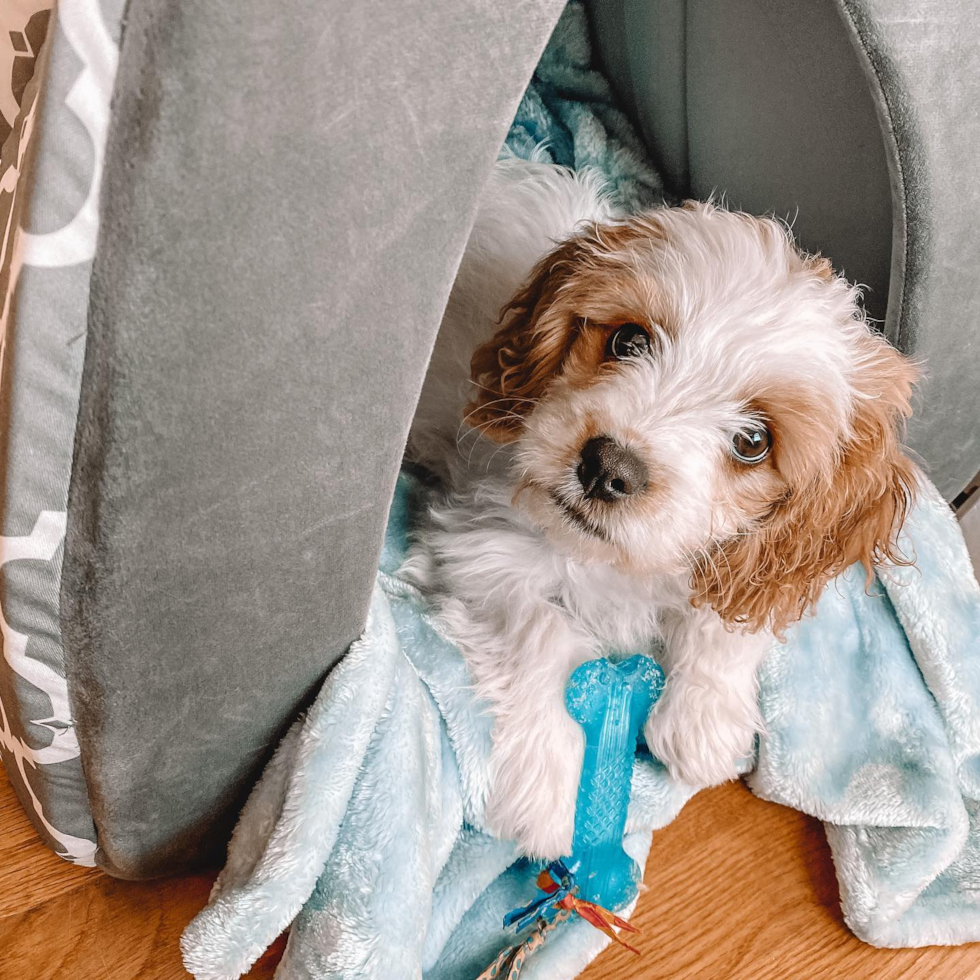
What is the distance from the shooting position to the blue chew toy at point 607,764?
4.34ft

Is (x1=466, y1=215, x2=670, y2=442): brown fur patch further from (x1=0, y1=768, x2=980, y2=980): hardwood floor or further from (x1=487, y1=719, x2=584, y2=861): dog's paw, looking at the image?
(x1=0, y1=768, x2=980, y2=980): hardwood floor

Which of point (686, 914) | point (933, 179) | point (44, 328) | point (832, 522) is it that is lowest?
point (686, 914)

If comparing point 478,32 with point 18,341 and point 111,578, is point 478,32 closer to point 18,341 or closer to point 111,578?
point 18,341

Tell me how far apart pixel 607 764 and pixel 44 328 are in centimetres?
98

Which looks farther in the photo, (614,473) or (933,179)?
(933,179)

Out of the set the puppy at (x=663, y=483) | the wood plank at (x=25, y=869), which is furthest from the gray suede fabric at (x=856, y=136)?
the wood plank at (x=25, y=869)

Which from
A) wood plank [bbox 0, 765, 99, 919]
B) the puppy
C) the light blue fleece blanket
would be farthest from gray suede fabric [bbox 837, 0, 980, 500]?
A: wood plank [bbox 0, 765, 99, 919]

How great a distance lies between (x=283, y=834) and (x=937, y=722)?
3.45 ft

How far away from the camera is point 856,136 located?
1379 mm

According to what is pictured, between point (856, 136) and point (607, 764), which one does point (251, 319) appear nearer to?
point (607, 764)

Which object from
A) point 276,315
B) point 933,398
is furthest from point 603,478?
point 933,398

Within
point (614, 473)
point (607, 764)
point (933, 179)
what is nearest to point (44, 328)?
point (614, 473)

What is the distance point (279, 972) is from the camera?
1155 mm

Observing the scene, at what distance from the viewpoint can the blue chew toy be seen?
4.34 ft
